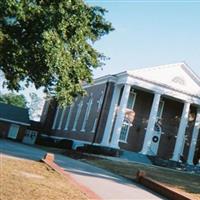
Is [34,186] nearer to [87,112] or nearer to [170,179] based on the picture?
[170,179]

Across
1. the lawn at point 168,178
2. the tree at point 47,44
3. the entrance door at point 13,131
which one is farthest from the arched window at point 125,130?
the tree at point 47,44

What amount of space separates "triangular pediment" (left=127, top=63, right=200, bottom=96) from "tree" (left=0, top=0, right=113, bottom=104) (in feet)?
65.8

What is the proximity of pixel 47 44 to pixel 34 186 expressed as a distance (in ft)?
35.5

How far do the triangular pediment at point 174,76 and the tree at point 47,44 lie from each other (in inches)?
789

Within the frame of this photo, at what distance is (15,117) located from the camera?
207 ft

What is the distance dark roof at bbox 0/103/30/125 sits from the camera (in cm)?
6204

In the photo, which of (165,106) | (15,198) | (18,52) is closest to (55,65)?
(18,52)

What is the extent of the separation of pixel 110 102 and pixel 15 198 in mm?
37138

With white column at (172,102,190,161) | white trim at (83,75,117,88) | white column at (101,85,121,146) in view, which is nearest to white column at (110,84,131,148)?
white column at (101,85,121,146)

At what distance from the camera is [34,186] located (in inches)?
532

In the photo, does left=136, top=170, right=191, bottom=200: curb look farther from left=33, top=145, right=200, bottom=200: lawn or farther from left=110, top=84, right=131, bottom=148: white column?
left=110, top=84, right=131, bottom=148: white column

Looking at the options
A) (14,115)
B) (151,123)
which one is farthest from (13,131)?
(151,123)

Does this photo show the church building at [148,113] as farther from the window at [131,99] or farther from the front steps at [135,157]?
the front steps at [135,157]

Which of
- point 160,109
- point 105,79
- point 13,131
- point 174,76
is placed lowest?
point 13,131
